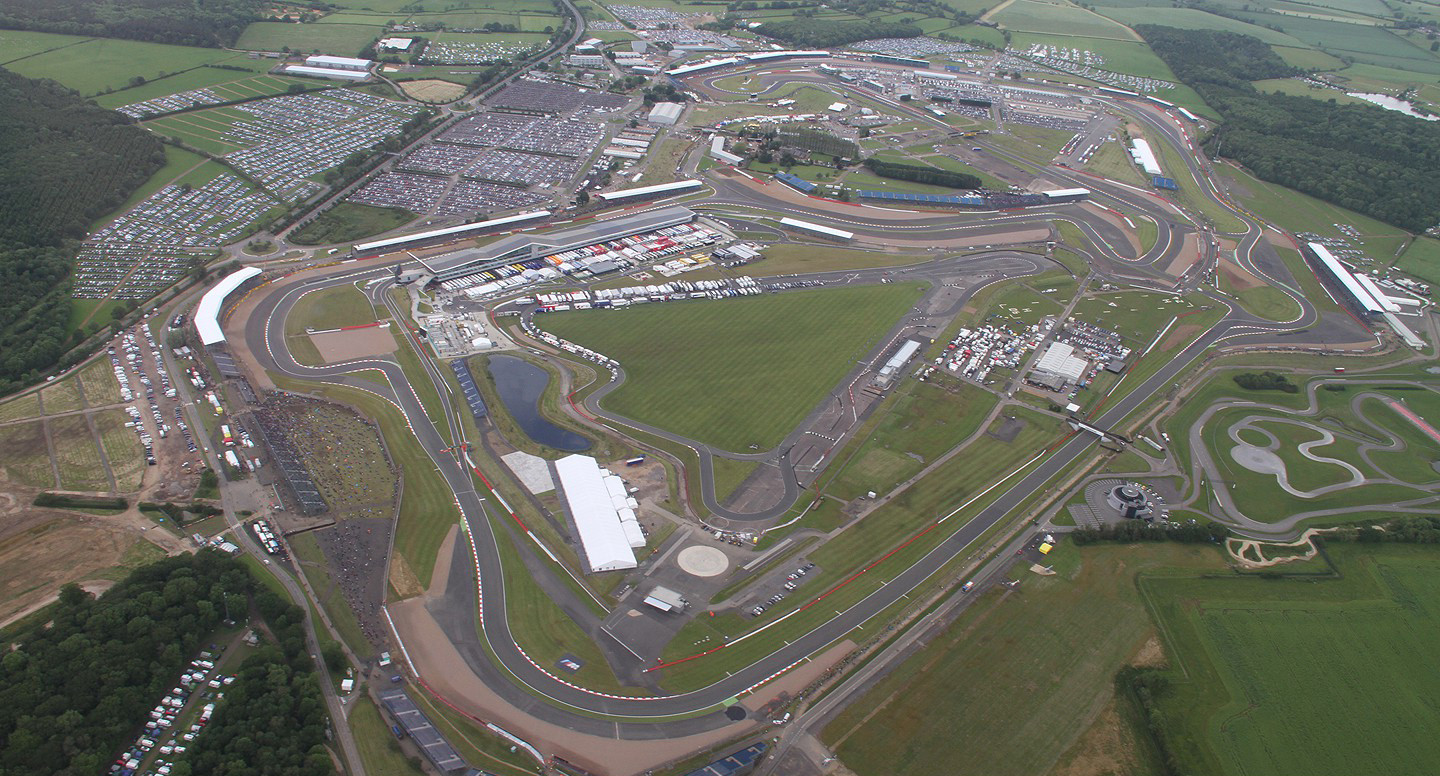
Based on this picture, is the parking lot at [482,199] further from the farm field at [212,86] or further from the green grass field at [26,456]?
the farm field at [212,86]

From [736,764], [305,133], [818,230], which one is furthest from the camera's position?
[305,133]

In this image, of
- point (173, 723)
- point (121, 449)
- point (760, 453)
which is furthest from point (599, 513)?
point (121, 449)

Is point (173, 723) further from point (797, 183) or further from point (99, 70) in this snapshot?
point (99, 70)

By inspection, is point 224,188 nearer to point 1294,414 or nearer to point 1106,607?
point 1106,607

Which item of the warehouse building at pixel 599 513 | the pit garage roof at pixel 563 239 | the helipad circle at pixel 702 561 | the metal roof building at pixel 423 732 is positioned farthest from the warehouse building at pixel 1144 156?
the metal roof building at pixel 423 732

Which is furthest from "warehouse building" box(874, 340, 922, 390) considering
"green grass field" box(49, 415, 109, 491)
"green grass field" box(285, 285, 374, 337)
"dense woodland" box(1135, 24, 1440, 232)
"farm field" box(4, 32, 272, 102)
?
"farm field" box(4, 32, 272, 102)
